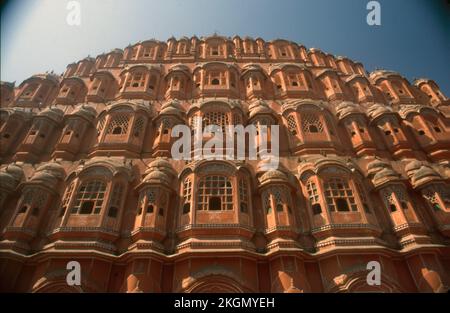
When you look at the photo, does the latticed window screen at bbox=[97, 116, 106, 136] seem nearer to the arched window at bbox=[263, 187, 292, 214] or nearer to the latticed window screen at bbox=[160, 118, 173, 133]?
the latticed window screen at bbox=[160, 118, 173, 133]

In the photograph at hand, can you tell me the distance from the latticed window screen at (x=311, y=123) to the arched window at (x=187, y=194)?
8.40 m

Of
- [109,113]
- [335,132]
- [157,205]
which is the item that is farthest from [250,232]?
[109,113]

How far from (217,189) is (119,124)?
27.7 feet

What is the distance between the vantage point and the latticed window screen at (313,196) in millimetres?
14211

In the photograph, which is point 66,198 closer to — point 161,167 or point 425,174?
point 161,167

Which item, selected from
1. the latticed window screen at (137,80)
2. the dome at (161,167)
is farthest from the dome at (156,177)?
the latticed window screen at (137,80)

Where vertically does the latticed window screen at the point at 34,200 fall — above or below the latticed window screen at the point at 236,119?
below

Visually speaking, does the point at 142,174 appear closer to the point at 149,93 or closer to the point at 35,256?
the point at 35,256

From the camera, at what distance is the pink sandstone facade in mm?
11945

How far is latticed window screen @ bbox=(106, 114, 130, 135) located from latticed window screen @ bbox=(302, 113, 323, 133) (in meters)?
11.3

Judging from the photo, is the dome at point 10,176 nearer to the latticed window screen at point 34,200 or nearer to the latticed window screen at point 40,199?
the latticed window screen at point 34,200

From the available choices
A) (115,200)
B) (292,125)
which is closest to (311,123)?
(292,125)

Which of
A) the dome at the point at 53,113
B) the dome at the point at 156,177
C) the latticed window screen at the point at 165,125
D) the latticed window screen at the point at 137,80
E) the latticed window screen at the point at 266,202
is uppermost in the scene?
the latticed window screen at the point at 137,80
